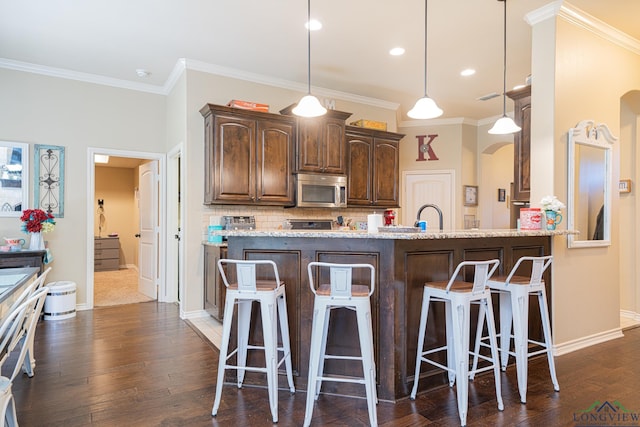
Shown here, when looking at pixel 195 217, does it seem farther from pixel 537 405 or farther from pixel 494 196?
pixel 494 196

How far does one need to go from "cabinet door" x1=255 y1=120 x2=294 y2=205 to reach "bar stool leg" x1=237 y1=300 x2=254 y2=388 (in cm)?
214

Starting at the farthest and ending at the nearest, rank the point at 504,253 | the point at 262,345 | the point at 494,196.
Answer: the point at 494,196, the point at 504,253, the point at 262,345

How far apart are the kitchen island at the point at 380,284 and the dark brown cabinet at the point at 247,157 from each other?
1.76 metres

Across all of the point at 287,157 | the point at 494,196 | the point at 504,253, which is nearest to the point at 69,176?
the point at 287,157

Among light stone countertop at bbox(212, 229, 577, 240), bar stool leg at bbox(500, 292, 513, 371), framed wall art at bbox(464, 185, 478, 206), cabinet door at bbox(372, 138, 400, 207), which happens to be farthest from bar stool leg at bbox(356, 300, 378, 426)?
framed wall art at bbox(464, 185, 478, 206)

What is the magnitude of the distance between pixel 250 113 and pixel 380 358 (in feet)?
10.3

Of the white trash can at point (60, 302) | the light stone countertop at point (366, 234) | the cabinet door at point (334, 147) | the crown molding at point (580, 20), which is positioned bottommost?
the white trash can at point (60, 302)

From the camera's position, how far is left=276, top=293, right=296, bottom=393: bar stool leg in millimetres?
2561

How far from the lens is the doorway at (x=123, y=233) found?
534 cm

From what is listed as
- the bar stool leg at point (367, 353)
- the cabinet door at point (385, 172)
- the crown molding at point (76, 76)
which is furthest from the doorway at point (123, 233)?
the bar stool leg at point (367, 353)

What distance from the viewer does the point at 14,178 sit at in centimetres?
443

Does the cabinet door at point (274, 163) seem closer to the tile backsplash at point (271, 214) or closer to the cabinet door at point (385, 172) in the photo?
the tile backsplash at point (271, 214)

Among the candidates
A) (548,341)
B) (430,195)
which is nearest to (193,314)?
(548,341)

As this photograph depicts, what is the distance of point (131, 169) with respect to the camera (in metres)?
9.52
